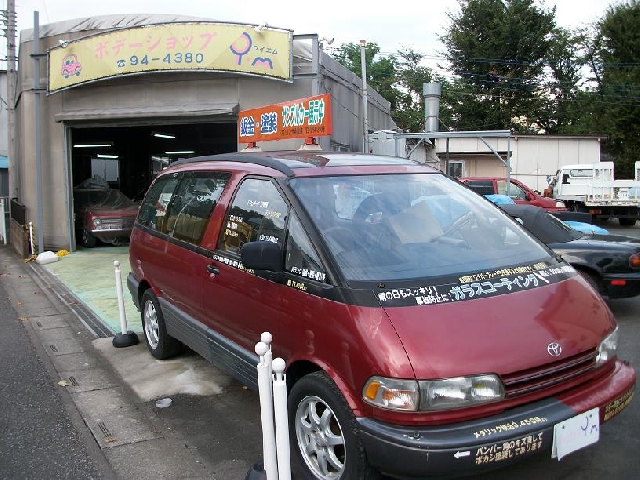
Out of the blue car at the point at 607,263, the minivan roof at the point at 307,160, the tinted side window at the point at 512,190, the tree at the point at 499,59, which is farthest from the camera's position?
the tree at the point at 499,59

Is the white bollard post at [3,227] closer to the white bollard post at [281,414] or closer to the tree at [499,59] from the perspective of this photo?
the white bollard post at [281,414]

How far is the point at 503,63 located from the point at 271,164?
33592 millimetres

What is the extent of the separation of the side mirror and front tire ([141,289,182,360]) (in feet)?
7.45

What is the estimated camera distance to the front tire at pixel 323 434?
2680mm

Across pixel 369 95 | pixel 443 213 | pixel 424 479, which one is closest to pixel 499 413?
pixel 424 479

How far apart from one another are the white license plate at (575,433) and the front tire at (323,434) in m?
0.85

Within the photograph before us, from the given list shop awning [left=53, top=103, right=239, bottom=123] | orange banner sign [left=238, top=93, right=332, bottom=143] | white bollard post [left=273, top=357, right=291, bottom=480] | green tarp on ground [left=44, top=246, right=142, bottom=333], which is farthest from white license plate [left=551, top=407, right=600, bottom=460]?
shop awning [left=53, top=103, right=239, bottom=123]

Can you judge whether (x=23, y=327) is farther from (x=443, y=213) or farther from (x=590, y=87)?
(x=590, y=87)

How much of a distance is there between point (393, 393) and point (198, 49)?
9.56m

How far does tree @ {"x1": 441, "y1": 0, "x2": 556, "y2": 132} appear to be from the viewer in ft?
110

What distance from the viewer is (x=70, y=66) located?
12016 mm

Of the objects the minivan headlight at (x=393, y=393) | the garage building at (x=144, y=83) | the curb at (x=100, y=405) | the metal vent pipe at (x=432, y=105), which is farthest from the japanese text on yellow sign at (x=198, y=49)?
the metal vent pipe at (x=432, y=105)

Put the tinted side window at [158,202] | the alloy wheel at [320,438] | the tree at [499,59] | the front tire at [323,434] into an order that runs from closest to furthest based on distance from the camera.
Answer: the front tire at [323,434]
the alloy wheel at [320,438]
the tinted side window at [158,202]
the tree at [499,59]

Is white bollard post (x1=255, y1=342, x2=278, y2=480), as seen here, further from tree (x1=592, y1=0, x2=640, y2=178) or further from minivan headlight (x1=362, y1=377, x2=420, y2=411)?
tree (x1=592, y1=0, x2=640, y2=178)
